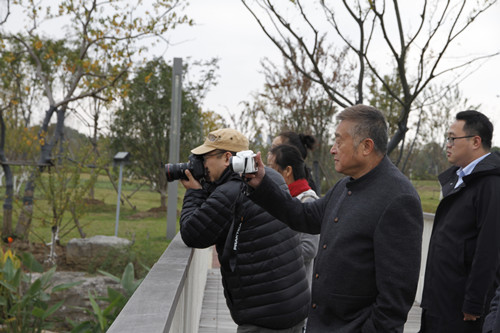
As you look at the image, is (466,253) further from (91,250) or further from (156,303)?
(91,250)

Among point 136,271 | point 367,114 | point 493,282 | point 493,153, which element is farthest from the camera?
point 136,271

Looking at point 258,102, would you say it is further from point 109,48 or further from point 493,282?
point 493,282

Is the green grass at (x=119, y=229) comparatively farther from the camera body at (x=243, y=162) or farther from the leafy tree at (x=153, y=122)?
the camera body at (x=243, y=162)

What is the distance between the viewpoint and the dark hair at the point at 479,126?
341cm

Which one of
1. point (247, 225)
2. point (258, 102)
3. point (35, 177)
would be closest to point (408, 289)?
point (247, 225)

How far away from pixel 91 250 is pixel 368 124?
9.34m

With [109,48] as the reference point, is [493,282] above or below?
below

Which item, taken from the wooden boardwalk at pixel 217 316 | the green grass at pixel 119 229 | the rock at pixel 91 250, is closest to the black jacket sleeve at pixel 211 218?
the wooden boardwalk at pixel 217 316

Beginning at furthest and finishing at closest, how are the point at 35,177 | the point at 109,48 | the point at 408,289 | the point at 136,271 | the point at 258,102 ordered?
the point at 258,102
the point at 109,48
the point at 35,177
the point at 136,271
the point at 408,289

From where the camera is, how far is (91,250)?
1097 cm

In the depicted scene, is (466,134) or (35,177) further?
(35,177)

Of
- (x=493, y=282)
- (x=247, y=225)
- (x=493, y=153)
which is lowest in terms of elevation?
(x=493, y=282)

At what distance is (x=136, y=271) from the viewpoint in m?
10.3

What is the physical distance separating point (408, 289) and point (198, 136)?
19.3m
